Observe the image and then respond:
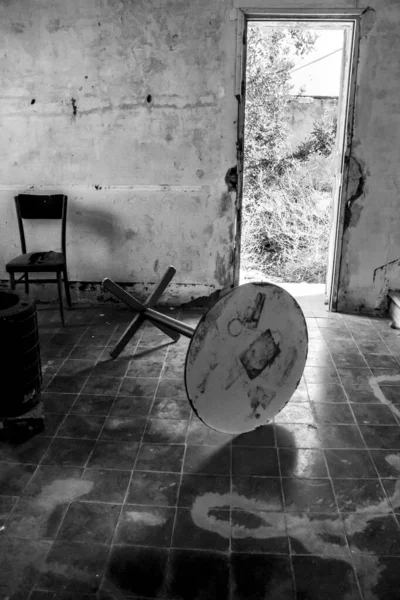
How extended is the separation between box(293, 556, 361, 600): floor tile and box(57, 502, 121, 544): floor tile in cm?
87

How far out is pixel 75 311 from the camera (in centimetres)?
527

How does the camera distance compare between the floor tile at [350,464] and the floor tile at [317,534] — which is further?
the floor tile at [350,464]

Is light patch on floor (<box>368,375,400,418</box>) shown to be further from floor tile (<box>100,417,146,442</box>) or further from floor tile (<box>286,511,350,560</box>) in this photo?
floor tile (<box>100,417,146,442</box>)

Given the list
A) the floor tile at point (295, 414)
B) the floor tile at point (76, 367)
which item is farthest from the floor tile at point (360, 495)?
the floor tile at point (76, 367)

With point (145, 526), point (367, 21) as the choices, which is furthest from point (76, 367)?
point (367, 21)

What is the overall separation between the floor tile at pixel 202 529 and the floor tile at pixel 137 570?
12 centimetres

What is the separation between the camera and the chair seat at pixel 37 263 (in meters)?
4.69

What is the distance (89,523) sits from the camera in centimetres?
256

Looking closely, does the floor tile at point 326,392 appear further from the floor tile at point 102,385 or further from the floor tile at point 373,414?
the floor tile at point 102,385

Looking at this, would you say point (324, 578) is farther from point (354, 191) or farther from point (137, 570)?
point (354, 191)

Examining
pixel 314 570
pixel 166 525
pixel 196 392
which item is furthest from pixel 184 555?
pixel 196 392

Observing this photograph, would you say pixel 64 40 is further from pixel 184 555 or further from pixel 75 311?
pixel 184 555

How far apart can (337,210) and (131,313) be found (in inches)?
86.7

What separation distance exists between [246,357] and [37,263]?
2.60 metres
